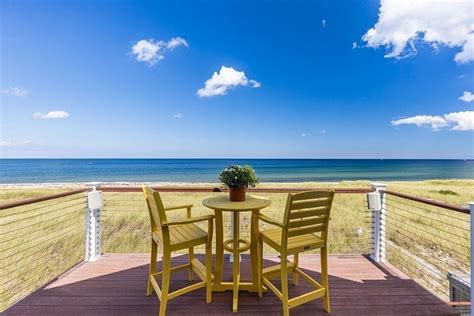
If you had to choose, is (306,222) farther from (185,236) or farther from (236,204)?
(185,236)

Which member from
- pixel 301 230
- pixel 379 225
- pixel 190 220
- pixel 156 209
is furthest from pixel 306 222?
pixel 379 225

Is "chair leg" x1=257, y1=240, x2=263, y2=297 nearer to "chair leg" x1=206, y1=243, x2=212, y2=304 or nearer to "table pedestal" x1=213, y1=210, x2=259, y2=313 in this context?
"table pedestal" x1=213, y1=210, x2=259, y2=313

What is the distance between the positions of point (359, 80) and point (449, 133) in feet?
72.8

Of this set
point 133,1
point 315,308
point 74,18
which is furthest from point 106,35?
point 315,308

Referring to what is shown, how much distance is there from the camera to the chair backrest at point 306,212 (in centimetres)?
169

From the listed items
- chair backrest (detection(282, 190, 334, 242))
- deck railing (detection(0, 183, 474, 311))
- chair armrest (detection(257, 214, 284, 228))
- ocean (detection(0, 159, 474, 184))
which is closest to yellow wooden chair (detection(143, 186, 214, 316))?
chair armrest (detection(257, 214, 284, 228))

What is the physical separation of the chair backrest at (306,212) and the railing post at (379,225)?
153 centimetres

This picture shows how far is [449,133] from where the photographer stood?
2709cm

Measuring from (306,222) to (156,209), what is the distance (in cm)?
117

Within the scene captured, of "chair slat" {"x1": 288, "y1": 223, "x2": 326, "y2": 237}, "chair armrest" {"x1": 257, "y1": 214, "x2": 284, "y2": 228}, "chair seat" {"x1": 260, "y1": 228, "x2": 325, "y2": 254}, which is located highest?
"chair armrest" {"x1": 257, "y1": 214, "x2": 284, "y2": 228}

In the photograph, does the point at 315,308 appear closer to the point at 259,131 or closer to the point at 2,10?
the point at 2,10

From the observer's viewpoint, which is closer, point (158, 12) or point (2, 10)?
point (2, 10)

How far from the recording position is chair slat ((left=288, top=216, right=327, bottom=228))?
1.74 meters

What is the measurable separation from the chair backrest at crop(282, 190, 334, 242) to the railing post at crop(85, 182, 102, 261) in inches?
96.2
